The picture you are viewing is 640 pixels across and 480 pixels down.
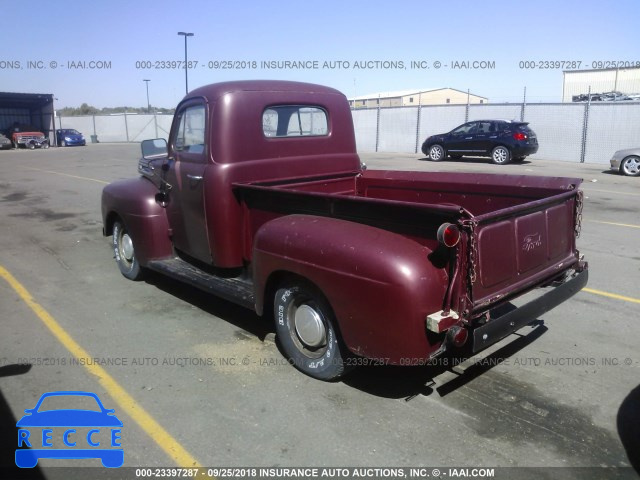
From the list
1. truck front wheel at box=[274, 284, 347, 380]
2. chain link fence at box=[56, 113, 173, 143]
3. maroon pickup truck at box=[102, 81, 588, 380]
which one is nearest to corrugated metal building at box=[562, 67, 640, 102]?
chain link fence at box=[56, 113, 173, 143]

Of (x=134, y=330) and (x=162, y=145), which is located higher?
(x=162, y=145)

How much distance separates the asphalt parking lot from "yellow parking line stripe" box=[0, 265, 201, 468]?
0.01 meters

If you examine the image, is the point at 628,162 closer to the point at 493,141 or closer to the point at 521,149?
the point at 521,149

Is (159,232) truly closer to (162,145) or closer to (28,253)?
(162,145)

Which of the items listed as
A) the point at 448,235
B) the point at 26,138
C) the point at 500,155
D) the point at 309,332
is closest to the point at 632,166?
the point at 500,155

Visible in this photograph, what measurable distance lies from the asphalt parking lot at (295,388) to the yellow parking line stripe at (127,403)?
0.4 inches

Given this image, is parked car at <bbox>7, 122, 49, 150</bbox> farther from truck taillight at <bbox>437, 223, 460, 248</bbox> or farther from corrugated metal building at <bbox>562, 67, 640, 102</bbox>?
truck taillight at <bbox>437, 223, 460, 248</bbox>

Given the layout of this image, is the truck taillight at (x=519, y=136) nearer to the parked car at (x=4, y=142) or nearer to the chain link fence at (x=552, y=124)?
the chain link fence at (x=552, y=124)

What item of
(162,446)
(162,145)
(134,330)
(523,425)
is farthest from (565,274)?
(162,145)

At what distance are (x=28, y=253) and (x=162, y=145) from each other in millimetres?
2744

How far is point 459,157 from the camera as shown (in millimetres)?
22891

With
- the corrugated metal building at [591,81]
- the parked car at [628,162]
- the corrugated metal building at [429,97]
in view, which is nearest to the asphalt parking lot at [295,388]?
the parked car at [628,162]

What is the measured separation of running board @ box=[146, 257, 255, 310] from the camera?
4.47 m

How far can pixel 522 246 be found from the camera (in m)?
3.67
